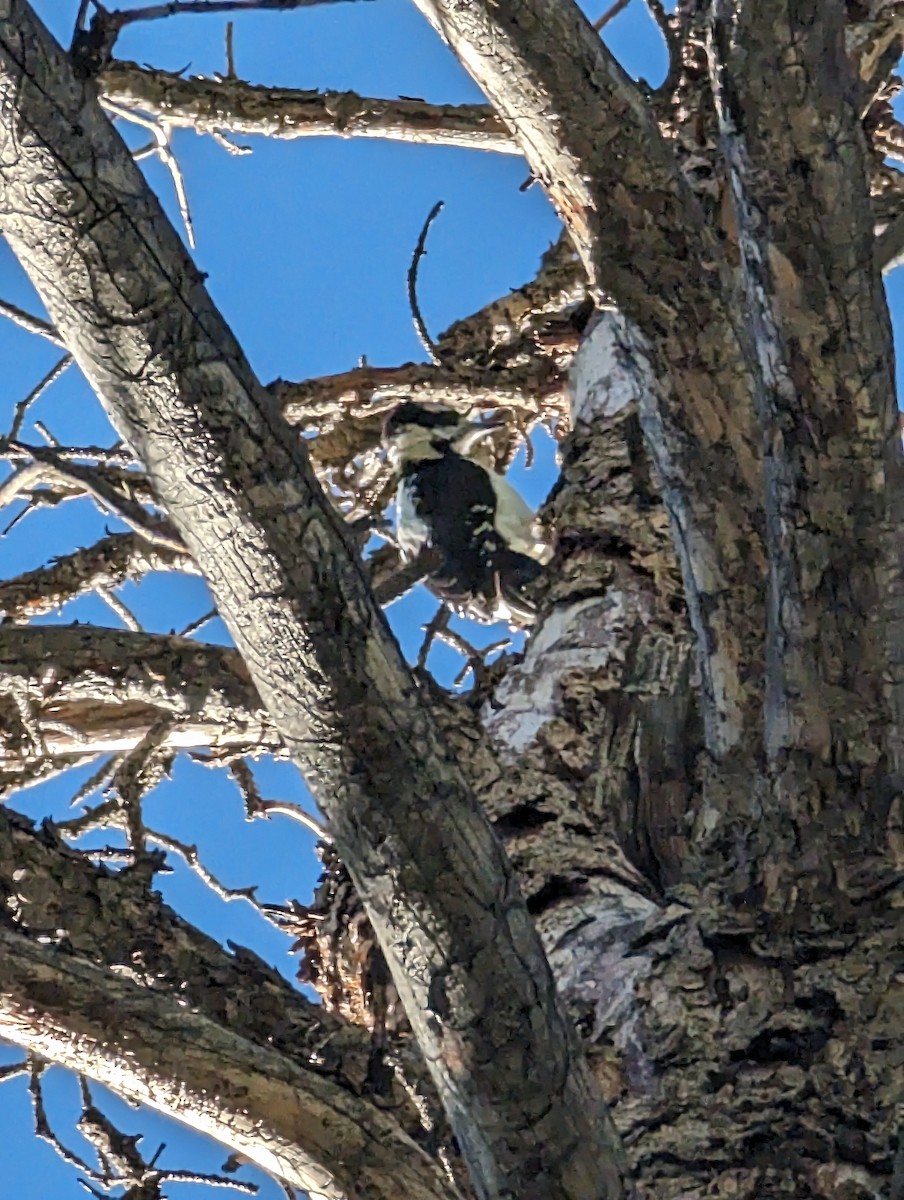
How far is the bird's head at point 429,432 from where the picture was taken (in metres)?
4.43

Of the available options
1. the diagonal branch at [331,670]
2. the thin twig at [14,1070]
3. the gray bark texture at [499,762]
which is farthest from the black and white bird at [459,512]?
the diagonal branch at [331,670]

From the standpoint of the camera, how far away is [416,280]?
2.03 metres

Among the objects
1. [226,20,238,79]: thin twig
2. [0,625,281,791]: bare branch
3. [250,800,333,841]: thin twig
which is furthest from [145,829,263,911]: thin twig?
[226,20,238,79]: thin twig

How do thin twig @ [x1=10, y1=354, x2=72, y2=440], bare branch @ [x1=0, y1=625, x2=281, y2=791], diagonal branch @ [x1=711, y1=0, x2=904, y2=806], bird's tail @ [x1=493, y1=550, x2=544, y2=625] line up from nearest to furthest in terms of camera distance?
diagonal branch @ [x1=711, y1=0, x2=904, y2=806] → bare branch @ [x1=0, y1=625, x2=281, y2=791] → thin twig @ [x1=10, y1=354, x2=72, y2=440] → bird's tail @ [x1=493, y1=550, x2=544, y2=625]

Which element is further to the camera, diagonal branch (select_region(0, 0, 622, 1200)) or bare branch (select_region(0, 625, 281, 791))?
bare branch (select_region(0, 625, 281, 791))

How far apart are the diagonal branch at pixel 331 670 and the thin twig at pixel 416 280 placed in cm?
73

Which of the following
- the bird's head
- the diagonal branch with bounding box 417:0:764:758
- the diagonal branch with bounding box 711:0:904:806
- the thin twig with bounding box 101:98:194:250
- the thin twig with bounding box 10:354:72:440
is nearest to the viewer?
the diagonal branch with bounding box 711:0:904:806

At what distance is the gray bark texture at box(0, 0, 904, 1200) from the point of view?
42.4 inches

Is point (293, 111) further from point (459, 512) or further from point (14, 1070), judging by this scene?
point (14, 1070)

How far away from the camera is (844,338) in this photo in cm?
132

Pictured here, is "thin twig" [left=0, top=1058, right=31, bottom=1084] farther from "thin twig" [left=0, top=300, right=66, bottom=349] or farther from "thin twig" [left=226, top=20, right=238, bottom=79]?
"thin twig" [left=226, top=20, right=238, bottom=79]

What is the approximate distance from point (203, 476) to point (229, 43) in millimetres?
2310

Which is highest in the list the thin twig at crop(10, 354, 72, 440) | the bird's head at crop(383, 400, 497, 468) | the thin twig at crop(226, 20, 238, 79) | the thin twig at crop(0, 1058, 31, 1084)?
the bird's head at crop(383, 400, 497, 468)

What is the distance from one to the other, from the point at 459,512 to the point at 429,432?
1.21ft
